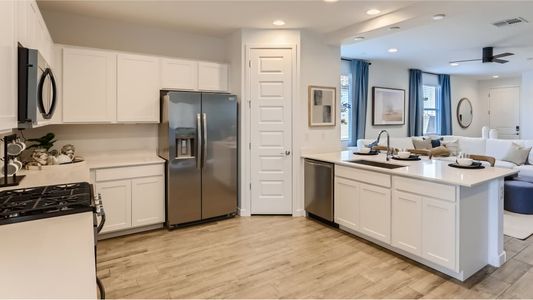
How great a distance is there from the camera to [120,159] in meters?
4.00

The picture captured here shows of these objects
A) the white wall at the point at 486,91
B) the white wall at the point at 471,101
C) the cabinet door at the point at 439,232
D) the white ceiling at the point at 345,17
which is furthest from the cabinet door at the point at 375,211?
the white wall at the point at 486,91

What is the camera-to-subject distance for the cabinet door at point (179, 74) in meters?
4.10

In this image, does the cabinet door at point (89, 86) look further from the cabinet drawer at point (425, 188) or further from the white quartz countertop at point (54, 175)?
the cabinet drawer at point (425, 188)

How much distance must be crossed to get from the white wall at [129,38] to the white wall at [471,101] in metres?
7.61

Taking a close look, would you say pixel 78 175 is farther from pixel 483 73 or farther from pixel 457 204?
pixel 483 73

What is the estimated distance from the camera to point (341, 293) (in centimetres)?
250

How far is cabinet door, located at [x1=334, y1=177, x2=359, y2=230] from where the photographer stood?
11.8ft

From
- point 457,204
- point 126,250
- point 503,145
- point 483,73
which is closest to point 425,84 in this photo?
point 483,73

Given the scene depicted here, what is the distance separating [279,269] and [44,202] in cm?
194

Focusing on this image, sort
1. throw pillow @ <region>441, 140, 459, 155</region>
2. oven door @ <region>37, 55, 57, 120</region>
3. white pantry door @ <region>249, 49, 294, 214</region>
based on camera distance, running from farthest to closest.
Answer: throw pillow @ <region>441, 140, 459, 155</region> < white pantry door @ <region>249, 49, 294, 214</region> < oven door @ <region>37, 55, 57, 120</region>

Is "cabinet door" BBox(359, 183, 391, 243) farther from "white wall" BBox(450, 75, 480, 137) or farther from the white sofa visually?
"white wall" BBox(450, 75, 480, 137)

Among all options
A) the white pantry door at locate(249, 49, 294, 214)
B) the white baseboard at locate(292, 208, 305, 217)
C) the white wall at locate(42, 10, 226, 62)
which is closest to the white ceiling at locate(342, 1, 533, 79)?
the white pantry door at locate(249, 49, 294, 214)

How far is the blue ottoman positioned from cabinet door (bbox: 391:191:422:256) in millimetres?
2618

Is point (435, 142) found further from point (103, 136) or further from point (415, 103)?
point (103, 136)
